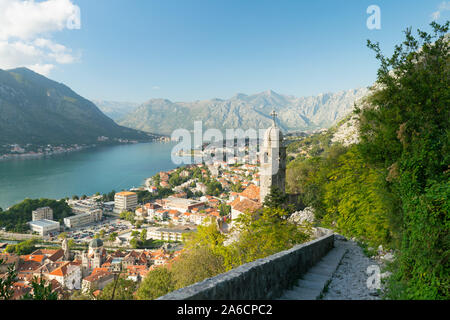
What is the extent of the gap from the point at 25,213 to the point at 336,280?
51.8 meters

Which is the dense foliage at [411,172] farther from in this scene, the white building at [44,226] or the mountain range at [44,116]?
the mountain range at [44,116]

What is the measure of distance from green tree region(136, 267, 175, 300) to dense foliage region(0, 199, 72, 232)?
4153cm

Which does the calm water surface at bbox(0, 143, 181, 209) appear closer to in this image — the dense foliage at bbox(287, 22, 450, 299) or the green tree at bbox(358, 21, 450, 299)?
the dense foliage at bbox(287, 22, 450, 299)

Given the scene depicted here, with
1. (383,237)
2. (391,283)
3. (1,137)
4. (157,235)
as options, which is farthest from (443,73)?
(1,137)

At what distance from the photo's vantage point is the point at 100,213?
160 ft

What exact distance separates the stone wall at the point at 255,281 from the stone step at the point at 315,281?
0.09 metres

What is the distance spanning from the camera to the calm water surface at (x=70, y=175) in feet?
189

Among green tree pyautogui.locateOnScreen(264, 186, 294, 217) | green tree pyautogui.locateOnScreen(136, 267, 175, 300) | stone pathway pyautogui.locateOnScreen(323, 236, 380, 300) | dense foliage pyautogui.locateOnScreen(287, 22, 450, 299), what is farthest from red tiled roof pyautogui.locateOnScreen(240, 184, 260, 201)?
stone pathway pyautogui.locateOnScreen(323, 236, 380, 300)

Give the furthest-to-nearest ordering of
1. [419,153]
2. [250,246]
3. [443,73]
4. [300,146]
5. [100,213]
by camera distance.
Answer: [300,146] → [100,213] → [250,246] → [443,73] → [419,153]

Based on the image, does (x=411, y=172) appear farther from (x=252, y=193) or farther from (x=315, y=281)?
(x=252, y=193)

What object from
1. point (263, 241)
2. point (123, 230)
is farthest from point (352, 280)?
point (123, 230)

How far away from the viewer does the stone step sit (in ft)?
11.9
